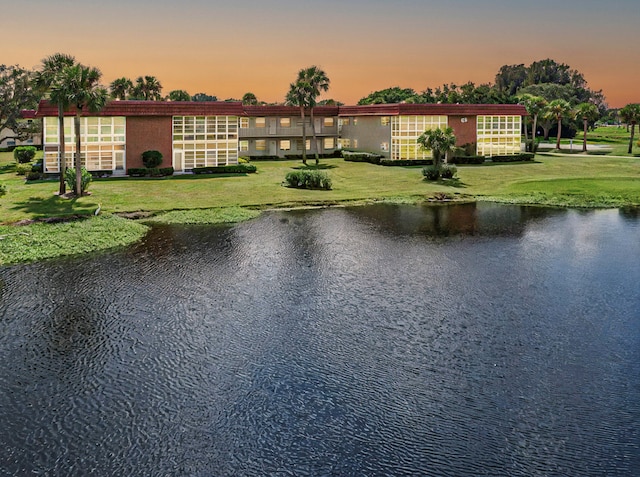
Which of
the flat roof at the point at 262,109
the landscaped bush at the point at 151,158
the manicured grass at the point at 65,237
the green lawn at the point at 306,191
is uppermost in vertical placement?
the flat roof at the point at 262,109

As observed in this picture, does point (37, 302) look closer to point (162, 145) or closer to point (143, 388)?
point (143, 388)

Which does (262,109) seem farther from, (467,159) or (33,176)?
(33,176)

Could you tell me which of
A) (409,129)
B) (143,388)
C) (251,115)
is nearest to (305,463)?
(143,388)

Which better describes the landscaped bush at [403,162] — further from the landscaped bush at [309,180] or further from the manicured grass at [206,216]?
the manicured grass at [206,216]

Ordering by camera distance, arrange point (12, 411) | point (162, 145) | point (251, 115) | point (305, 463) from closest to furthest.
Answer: point (305, 463)
point (12, 411)
point (162, 145)
point (251, 115)

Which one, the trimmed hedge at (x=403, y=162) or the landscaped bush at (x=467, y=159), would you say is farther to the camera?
the landscaped bush at (x=467, y=159)

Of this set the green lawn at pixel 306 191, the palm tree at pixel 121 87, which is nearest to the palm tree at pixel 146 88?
the palm tree at pixel 121 87

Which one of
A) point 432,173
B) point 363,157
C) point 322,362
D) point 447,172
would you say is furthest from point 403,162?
point 322,362
